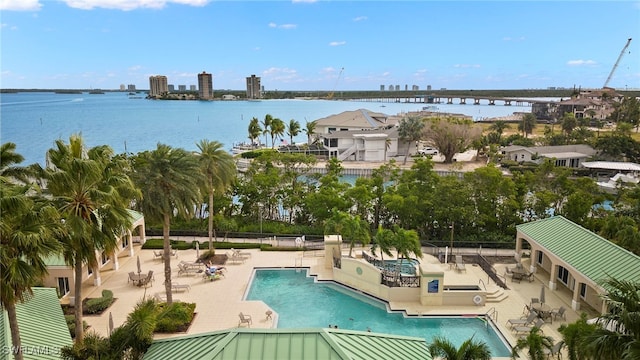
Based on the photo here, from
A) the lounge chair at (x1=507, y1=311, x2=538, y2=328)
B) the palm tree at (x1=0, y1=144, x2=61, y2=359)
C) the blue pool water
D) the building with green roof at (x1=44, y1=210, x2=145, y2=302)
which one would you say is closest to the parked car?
the blue pool water

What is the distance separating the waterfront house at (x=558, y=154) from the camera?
61.0 m

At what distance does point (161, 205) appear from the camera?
58.3 feet

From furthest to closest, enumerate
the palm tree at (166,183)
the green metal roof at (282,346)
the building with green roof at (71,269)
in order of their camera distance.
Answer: the building with green roof at (71,269) → the palm tree at (166,183) → the green metal roof at (282,346)

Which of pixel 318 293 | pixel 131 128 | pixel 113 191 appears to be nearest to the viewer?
pixel 113 191

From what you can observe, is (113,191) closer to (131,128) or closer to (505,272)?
(505,272)

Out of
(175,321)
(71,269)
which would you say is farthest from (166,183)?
(71,269)

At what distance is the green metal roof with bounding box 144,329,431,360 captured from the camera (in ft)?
33.9

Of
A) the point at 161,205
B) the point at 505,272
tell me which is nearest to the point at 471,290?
the point at 505,272

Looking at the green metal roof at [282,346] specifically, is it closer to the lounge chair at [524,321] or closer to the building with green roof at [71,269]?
the building with green roof at [71,269]

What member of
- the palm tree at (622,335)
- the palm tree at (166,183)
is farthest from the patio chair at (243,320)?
the palm tree at (622,335)

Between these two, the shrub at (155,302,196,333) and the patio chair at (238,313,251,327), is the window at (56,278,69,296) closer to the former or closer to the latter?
the shrub at (155,302,196,333)

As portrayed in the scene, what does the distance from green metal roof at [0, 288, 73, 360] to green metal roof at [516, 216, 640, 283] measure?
2033 centimetres

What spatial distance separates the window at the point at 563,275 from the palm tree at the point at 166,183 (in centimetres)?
1924

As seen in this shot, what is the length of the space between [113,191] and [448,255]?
69.1 ft
